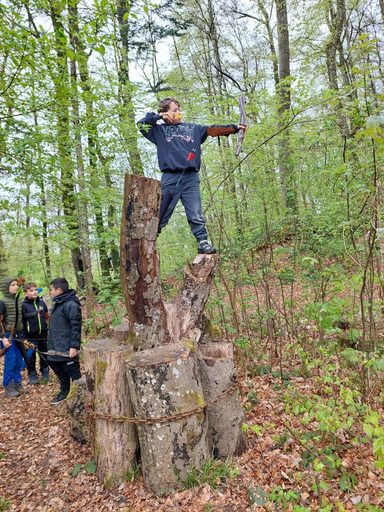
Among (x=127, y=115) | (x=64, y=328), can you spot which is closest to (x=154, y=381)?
(x=64, y=328)

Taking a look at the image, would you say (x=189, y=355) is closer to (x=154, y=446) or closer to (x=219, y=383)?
(x=219, y=383)

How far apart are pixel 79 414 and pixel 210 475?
173 cm

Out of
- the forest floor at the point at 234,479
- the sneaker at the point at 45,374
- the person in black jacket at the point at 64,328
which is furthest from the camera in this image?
the sneaker at the point at 45,374

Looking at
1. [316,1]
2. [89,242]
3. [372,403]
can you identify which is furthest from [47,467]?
[316,1]

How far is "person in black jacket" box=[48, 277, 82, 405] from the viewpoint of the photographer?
429 centimetres

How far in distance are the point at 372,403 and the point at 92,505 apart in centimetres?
298

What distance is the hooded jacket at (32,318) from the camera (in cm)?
534

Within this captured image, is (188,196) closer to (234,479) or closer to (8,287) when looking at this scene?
(234,479)

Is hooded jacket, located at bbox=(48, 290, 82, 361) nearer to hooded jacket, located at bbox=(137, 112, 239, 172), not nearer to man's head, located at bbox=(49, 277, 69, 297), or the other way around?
man's head, located at bbox=(49, 277, 69, 297)

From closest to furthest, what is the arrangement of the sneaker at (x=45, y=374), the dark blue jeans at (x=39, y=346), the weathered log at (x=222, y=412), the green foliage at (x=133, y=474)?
1. the green foliage at (x=133, y=474)
2. the weathered log at (x=222, y=412)
3. the dark blue jeans at (x=39, y=346)
4. the sneaker at (x=45, y=374)

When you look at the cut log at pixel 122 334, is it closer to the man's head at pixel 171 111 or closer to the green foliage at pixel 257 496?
the green foliage at pixel 257 496

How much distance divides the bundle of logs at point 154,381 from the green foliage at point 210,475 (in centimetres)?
5

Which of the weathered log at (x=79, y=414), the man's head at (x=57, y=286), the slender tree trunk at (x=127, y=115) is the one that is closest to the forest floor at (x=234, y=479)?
the weathered log at (x=79, y=414)

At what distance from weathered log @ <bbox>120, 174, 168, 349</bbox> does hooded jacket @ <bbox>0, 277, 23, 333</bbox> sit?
324 centimetres
